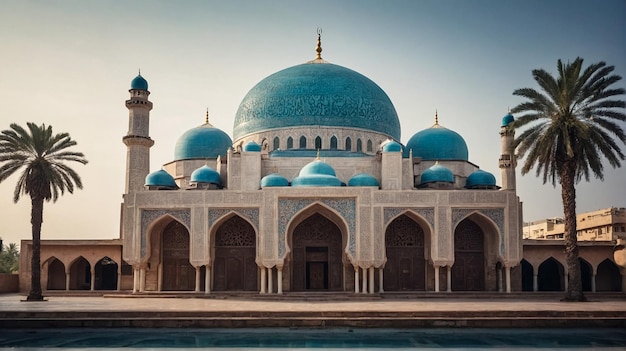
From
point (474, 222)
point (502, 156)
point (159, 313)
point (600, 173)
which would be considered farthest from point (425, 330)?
point (502, 156)

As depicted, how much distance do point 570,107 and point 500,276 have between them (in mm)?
5987

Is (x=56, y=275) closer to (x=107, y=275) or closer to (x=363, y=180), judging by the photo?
(x=107, y=275)

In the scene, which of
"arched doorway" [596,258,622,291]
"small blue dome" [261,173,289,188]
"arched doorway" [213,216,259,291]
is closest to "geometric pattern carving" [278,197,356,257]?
"small blue dome" [261,173,289,188]

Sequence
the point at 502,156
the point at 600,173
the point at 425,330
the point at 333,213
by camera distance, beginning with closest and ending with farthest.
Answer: the point at 425,330 → the point at 600,173 → the point at 333,213 → the point at 502,156

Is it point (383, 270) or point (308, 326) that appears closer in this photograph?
point (308, 326)

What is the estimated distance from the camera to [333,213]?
20.3 metres

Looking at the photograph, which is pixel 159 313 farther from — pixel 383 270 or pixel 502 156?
pixel 502 156

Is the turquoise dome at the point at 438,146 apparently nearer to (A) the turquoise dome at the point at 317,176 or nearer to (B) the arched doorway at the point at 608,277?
(A) the turquoise dome at the point at 317,176

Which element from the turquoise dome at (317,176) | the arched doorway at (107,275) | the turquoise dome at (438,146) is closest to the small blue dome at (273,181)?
the turquoise dome at (317,176)

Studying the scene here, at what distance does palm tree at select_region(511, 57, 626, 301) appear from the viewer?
1708 cm

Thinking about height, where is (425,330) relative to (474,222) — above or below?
below

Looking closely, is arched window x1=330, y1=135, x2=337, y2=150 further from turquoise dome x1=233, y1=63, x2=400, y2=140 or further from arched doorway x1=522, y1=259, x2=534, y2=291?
arched doorway x1=522, y1=259, x2=534, y2=291

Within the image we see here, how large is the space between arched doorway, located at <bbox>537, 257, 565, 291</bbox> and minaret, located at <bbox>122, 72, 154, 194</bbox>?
14.5m

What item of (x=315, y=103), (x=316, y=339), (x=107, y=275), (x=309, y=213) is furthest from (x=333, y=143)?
(x=316, y=339)
